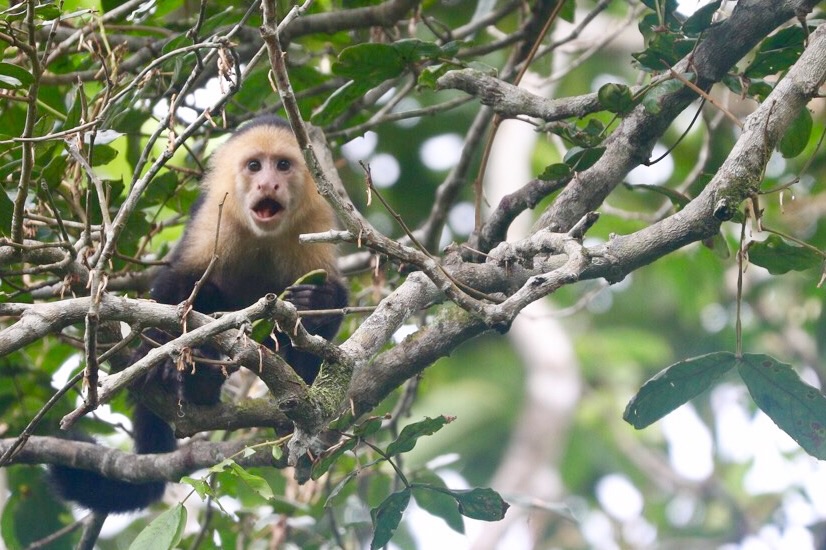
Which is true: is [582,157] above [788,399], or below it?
above

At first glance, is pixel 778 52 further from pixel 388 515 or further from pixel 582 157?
pixel 388 515

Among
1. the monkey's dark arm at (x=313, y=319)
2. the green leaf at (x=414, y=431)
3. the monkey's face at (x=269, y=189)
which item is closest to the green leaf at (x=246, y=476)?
the green leaf at (x=414, y=431)

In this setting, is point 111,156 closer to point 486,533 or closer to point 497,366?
point 486,533

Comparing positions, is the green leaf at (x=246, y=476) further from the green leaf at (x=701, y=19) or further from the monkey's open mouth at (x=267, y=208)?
the green leaf at (x=701, y=19)

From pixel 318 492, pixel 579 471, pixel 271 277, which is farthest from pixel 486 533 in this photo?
pixel 271 277

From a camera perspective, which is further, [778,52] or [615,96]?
[778,52]

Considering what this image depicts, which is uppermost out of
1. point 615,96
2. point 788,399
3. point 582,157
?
point 615,96

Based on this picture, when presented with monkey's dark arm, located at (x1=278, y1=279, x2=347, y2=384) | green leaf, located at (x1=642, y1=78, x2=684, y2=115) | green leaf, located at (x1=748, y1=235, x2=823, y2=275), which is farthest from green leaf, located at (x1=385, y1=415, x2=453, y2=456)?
green leaf, located at (x1=642, y1=78, x2=684, y2=115)

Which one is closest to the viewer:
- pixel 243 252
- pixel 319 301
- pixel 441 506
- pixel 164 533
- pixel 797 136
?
pixel 164 533

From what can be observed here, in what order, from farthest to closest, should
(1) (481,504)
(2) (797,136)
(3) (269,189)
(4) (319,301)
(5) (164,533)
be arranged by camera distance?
(3) (269,189), (4) (319,301), (2) (797,136), (1) (481,504), (5) (164,533)

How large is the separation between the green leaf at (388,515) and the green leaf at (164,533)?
719 millimetres

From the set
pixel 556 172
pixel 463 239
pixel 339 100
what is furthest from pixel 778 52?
pixel 463 239

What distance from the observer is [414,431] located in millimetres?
2992

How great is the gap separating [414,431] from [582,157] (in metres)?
1.12
